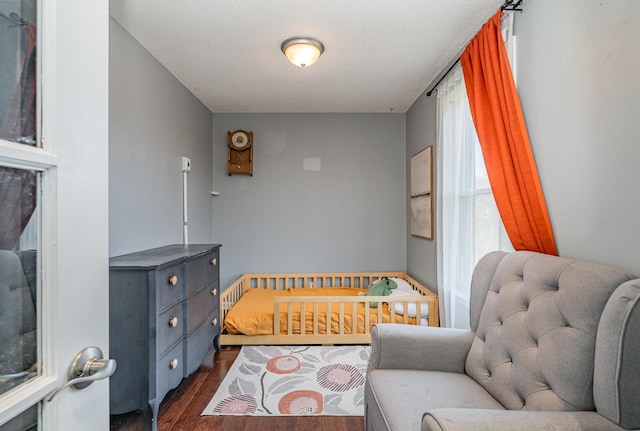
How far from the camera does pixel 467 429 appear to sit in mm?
849

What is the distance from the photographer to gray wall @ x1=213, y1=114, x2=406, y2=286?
13.1ft

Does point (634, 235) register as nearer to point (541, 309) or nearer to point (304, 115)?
point (541, 309)

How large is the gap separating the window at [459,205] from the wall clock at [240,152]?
85.9 inches

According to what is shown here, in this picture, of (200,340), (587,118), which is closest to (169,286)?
(200,340)

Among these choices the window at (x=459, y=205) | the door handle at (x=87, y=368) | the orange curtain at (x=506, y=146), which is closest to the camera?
the door handle at (x=87, y=368)

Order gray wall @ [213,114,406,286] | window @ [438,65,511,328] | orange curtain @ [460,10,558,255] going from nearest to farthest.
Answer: orange curtain @ [460,10,558,255], window @ [438,65,511,328], gray wall @ [213,114,406,286]

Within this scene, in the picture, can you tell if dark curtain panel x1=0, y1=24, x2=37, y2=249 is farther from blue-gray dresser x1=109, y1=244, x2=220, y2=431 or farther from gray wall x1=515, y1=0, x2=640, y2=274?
gray wall x1=515, y1=0, x2=640, y2=274

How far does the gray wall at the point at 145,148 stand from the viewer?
2045 millimetres

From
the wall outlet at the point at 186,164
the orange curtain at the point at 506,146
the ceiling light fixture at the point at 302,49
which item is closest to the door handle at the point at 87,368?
the orange curtain at the point at 506,146

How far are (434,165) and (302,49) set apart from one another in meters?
1.55

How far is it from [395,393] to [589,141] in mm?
1317

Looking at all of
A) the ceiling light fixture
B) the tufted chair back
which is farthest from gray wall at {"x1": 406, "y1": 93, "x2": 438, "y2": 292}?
the tufted chair back

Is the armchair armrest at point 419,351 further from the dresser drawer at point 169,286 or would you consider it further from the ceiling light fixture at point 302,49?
the ceiling light fixture at point 302,49

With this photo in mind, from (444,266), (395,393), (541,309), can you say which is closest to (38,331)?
(395,393)
